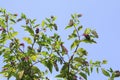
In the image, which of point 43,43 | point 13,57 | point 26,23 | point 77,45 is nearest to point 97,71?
point 77,45

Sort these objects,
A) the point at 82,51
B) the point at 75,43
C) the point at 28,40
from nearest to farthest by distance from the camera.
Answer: the point at 75,43 → the point at 82,51 → the point at 28,40

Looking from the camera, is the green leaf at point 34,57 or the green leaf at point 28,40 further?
the green leaf at point 28,40

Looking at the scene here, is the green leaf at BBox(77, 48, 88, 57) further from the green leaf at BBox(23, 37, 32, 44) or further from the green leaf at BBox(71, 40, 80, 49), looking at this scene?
the green leaf at BBox(23, 37, 32, 44)

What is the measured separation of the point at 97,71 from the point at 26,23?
76.6 inches

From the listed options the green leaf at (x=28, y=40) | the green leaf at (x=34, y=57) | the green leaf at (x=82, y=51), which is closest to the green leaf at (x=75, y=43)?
the green leaf at (x=82, y=51)

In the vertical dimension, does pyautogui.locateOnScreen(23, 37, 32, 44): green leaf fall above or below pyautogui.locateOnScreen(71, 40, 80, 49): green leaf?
above

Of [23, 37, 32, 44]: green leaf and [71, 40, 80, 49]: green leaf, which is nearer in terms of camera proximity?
[71, 40, 80, 49]: green leaf

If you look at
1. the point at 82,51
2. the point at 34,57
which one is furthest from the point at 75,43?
the point at 34,57

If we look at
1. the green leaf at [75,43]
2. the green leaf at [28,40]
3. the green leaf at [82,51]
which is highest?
the green leaf at [28,40]

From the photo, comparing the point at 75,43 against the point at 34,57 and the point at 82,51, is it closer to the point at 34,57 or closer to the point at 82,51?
the point at 82,51

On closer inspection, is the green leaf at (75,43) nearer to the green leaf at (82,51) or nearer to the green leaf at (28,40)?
the green leaf at (82,51)

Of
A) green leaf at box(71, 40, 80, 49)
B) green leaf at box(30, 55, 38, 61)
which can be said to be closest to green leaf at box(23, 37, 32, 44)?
green leaf at box(30, 55, 38, 61)

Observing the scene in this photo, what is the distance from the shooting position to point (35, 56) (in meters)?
5.28

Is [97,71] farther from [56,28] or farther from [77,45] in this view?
[56,28]
